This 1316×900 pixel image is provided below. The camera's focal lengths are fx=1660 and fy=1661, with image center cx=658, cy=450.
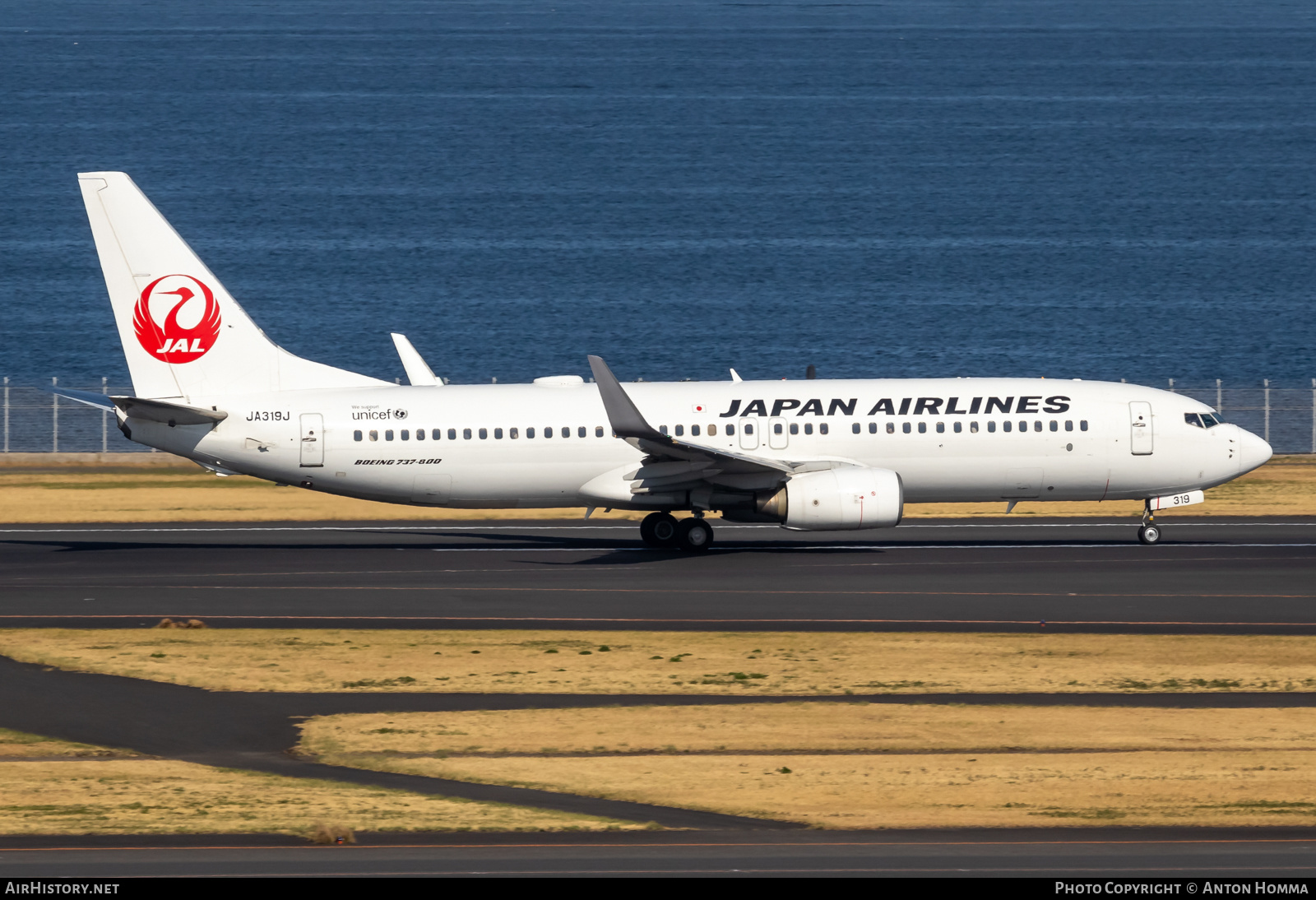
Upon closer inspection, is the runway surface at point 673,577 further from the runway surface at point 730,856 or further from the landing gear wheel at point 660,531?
the runway surface at point 730,856

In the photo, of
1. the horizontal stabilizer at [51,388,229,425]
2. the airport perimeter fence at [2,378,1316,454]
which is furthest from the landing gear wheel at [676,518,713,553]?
the airport perimeter fence at [2,378,1316,454]

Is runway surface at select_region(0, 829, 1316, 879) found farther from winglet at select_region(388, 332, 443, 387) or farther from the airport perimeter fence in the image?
the airport perimeter fence

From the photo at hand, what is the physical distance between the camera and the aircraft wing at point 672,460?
129 feet

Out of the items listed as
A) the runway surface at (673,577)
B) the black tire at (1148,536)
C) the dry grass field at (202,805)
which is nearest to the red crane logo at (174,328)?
the runway surface at (673,577)

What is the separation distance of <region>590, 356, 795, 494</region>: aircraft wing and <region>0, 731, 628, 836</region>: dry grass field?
18190 mm

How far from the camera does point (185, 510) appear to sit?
52500 mm

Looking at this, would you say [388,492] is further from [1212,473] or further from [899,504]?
[1212,473]

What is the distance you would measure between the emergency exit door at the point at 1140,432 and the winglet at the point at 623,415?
12406 mm

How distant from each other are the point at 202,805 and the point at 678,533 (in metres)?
23.4

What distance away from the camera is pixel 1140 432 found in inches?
1689

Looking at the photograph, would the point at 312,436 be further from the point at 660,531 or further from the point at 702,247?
the point at 702,247

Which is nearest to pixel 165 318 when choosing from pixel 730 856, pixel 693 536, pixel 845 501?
pixel 693 536

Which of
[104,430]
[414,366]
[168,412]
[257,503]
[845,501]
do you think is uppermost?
[414,366]

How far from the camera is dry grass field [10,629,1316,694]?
27641mm
